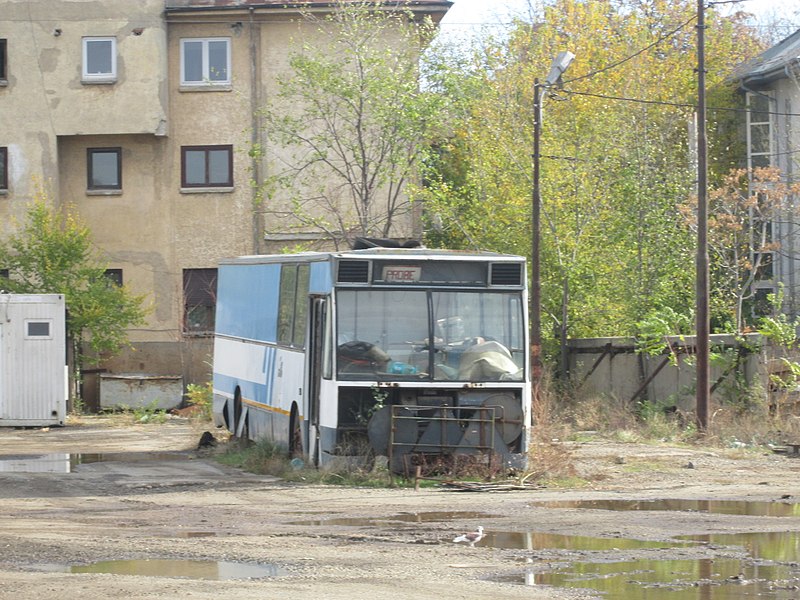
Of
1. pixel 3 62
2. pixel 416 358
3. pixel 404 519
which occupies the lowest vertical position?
pixel 404 519

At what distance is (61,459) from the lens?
2220 centimetres

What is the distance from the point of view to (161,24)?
3794cm

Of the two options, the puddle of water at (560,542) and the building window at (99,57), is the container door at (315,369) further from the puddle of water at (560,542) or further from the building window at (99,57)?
the building window at (99,57)

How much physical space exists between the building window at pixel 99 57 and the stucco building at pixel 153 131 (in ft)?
0.09

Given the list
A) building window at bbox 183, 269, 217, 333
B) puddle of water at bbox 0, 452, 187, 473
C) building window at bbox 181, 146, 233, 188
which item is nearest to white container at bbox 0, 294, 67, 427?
puddle of water at bbox 0, 452, 187, 473

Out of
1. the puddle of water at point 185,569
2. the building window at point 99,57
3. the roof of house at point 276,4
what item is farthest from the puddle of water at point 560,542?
the building window at point 99,57

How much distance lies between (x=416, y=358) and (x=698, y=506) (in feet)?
12.9

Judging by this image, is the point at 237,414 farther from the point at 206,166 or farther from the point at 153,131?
the point at 206,166

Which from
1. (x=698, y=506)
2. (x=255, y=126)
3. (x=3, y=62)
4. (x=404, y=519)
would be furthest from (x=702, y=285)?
(x=3, y=62)

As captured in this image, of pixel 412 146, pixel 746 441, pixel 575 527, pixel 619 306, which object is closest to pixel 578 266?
pixel 619 306

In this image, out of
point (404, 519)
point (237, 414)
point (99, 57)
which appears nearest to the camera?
point (404, 519)

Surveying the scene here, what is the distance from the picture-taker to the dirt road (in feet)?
31.4

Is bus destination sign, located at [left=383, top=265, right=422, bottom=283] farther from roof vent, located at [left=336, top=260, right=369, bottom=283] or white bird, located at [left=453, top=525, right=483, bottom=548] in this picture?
white bird, located at [left=453, top=525, right=483, bottom=548]

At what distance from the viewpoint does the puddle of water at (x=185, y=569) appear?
9922 mm
